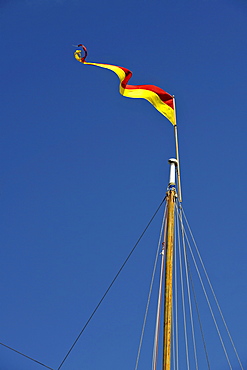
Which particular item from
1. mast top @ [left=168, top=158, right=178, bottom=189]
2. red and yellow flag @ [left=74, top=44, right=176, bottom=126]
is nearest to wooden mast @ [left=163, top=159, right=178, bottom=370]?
mast top @ [left=168, top=158, right=178, bottom=189]

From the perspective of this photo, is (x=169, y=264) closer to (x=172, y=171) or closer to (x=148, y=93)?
(x=172, y=171)

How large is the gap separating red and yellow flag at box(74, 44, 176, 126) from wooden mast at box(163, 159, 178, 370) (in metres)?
2.89

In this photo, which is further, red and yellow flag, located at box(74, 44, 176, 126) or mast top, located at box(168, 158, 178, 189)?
red and yellow flag, located at box(74, 44, 176, 126)

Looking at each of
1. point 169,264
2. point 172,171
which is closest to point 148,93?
point 172,171

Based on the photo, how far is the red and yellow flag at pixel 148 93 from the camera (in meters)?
21.5

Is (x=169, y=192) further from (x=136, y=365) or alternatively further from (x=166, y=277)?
(x=136, y=365)

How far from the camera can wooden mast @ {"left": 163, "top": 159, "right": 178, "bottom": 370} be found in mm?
15734

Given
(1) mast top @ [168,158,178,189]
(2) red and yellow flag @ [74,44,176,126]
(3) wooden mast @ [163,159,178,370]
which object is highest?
(2) red and yellow flag @ [74,44,176,126]

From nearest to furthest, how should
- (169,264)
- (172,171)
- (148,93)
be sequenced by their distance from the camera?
(169,264) → (172,171) → (148,93)

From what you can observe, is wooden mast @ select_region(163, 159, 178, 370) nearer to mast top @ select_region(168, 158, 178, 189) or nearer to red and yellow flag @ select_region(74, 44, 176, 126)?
mast top @ select_region(168, 158, 178, 189)

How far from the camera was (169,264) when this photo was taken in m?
17.4

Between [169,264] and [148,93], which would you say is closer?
[169,264]

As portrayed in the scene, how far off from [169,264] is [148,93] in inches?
282

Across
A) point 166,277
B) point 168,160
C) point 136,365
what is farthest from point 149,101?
point 136,365
